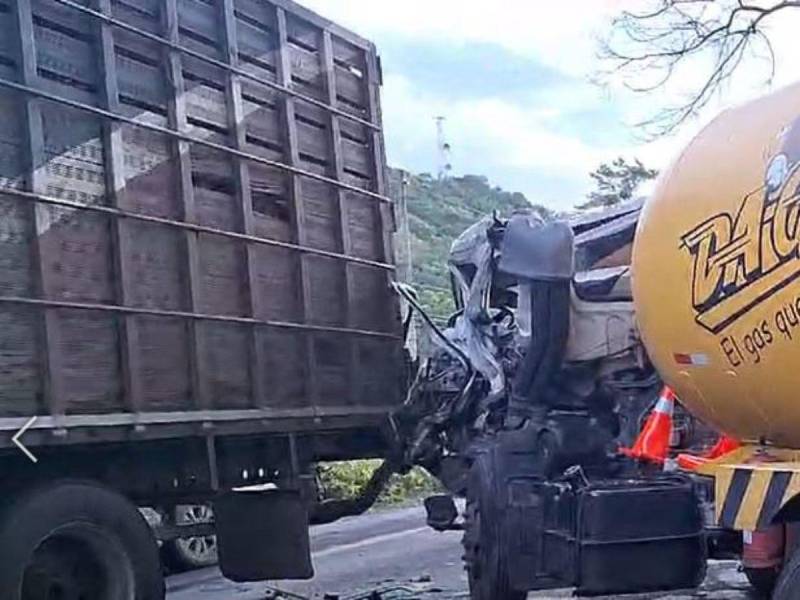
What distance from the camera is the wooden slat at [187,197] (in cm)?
705

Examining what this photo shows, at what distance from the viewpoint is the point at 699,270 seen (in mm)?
5254

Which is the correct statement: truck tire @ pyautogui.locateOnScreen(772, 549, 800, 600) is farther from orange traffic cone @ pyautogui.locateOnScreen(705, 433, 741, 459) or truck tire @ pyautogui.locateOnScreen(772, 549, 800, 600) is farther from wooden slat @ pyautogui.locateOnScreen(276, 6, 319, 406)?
wooden slat @ pyautogui.locateOnScreen(276, 6, 319, 406)

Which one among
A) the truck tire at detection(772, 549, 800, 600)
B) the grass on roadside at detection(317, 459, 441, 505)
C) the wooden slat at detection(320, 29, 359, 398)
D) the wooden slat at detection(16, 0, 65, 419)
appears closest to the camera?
the truck tire at detection(772, 549, 800, 600)

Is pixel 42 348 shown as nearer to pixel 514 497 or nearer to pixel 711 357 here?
pixel 514 497

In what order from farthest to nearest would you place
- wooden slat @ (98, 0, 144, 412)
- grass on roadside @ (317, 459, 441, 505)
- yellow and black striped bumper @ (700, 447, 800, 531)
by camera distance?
1. grass on roadside @ (317, 459, 441, 505)
2. wooden slat @ (98, 0, 144, 412)
3. yellow and black striped bumper @ (700, 447, 800, 531)

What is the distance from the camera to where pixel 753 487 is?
16.4 feet

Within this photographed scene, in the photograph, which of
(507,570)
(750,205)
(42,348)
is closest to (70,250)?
(42,348)

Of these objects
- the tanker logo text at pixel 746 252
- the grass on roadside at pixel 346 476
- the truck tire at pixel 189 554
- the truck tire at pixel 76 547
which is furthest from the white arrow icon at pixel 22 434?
the truck tire at pixel 189 554

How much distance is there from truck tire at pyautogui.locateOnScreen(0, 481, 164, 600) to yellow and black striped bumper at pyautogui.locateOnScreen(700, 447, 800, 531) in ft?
9.40

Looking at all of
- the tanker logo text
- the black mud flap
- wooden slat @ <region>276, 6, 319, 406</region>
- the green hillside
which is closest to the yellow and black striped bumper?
the tanker logo text

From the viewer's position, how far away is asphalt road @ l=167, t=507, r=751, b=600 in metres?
8.59

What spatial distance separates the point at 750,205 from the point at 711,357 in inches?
26.4

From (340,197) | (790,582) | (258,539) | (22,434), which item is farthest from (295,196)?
(790,582)

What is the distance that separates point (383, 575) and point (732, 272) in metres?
5.50
